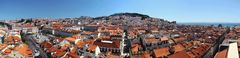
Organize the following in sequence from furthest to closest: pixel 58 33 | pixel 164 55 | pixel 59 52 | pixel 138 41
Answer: pixel 58 33
pixel 138 41
pixel 59 52
pixel 164 55

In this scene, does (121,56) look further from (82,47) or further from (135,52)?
(82,47)

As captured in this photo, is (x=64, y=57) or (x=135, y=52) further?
(x=135, y=52)

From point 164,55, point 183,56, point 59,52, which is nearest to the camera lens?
point 183,56

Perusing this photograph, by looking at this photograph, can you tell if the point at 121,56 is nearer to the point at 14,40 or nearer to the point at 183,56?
the point at 183,56

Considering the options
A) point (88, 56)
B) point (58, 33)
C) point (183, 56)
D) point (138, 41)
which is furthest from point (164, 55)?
point (58, 33)

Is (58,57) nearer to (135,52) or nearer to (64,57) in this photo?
(64,57)

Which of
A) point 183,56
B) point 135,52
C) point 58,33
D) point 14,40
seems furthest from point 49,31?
point 183,56

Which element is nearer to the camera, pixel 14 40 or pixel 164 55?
pixel 164 55

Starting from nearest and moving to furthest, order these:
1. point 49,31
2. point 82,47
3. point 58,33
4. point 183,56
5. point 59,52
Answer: point 183,56, point 59,52, point 82,47, point 58,33, point 49,31

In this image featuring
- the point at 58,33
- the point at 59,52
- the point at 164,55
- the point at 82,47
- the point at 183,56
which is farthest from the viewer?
the point at 58,33
